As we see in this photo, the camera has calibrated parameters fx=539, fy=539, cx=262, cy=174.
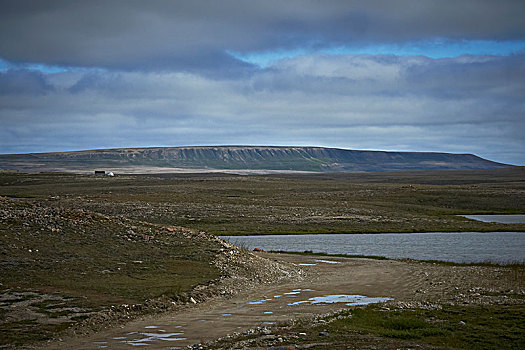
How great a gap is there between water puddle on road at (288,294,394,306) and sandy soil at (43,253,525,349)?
358 mm

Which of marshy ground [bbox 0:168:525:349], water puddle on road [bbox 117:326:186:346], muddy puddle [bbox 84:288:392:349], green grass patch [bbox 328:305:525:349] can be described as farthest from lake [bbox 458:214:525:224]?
water puddle on road [bbox 117:326:186:346]

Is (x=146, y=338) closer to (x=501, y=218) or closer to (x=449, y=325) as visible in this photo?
(x=449, y=325)

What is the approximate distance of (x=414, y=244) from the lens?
3759cm

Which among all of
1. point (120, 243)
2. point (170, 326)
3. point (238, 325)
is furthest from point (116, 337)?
point (120, 243)

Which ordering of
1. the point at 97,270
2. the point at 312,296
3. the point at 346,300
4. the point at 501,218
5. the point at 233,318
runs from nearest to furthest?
the point at 233,318 < the point at 346,300 < the point at 312,296 < the point at 97,270 < the point at 501,218

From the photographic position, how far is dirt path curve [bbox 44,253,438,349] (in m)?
13.5

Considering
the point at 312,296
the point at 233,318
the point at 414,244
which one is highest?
the point at 233,318

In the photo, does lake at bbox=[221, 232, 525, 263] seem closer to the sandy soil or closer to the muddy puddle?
the sandy soil

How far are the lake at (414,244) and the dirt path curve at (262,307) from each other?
6.11 metres

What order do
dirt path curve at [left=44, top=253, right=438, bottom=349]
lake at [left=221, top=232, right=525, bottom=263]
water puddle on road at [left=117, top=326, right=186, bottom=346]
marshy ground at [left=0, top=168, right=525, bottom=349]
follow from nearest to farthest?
water puddle on road at [left=117, top=326, right=186, bottom=346] → marshy ground at [left=0, top=168, right=525, bottom=349] → dirt path curve at [left=44, top=253, right=438, bottom=349] → lake at [left=221, top=232, right=525, bottom=263]

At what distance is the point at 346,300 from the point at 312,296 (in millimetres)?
1326

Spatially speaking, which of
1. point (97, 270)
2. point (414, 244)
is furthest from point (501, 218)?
point (97, 270)

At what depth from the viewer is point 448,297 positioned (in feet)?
60.0

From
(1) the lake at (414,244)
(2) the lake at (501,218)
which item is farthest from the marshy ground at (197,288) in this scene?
(2) the lake at (501,218)
